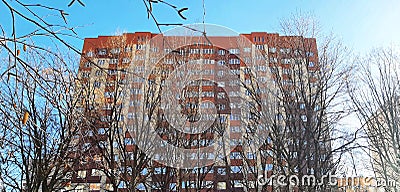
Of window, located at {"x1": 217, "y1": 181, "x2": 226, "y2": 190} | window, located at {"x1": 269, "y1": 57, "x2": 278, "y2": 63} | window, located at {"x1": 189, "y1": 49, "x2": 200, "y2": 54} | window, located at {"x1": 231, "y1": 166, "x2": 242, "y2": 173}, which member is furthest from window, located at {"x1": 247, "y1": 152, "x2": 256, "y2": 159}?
window, located at {"x1": 189, "y1": 49, "x2": 200, "y2": 54}

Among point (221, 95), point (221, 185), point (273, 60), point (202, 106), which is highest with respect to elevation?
point (273, 60)

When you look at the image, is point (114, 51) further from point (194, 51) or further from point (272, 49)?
point (272, 49)

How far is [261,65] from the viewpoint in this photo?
8.57 meters

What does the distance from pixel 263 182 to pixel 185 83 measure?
370cm

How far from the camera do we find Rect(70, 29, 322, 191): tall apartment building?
773cm

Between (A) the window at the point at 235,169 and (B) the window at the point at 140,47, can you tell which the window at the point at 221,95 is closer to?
(A) the window at the point at 235,169

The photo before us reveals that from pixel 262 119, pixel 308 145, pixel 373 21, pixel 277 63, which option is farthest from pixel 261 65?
pixel 373 21

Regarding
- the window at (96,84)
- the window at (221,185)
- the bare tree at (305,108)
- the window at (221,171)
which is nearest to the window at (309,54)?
the bare tree at (305,108)

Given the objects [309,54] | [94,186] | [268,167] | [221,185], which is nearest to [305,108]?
[309,54]

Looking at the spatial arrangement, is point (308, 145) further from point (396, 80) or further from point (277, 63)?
point (396, 80)
